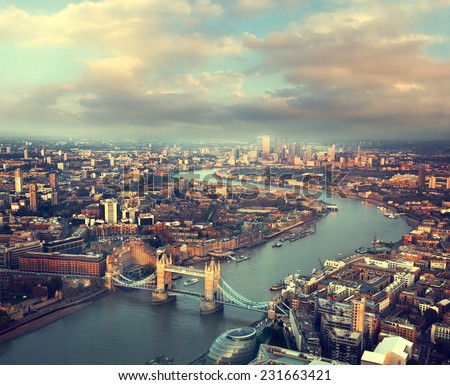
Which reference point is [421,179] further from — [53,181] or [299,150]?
[53,181]

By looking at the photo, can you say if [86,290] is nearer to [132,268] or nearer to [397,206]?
[132,268]

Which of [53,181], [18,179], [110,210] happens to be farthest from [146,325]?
[53,181]

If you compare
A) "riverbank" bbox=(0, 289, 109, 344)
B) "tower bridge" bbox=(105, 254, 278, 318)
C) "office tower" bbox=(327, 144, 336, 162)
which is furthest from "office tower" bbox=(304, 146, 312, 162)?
"riverbank" bbox=(0, 289, 109, 344)

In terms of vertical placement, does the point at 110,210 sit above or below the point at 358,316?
above

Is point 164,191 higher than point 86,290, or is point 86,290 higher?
point 164,191

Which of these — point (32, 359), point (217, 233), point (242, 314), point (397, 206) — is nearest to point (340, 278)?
point (242, 314)

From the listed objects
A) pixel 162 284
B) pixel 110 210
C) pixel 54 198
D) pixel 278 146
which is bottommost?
pixel 162 284

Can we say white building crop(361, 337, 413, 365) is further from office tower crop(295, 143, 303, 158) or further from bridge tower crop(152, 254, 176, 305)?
office tower crop(295, 143, 303, 158)
